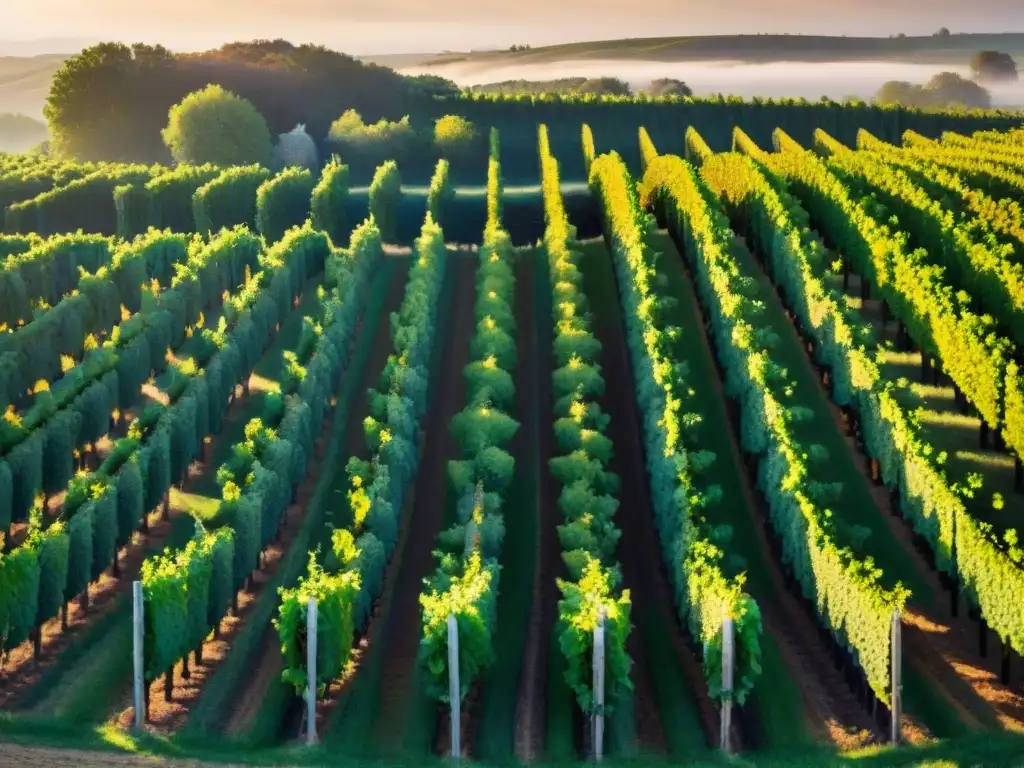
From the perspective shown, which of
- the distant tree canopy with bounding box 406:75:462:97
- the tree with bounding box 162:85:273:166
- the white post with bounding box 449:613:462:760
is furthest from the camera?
the distant tree canopy with bounding box 406:75:462:97

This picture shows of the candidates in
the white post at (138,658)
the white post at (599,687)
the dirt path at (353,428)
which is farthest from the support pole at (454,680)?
the white post at (138,658)

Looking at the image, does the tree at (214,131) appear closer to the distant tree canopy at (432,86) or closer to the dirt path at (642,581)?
the distant tree canopy at (432,86)

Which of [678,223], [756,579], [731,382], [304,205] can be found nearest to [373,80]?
[304,205]

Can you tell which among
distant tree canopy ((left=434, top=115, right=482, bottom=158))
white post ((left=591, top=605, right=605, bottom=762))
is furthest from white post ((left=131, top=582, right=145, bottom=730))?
distant tree canopy ((left=434, top=115, right=482, bottom=158))

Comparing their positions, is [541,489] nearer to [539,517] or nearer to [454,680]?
[539,517]

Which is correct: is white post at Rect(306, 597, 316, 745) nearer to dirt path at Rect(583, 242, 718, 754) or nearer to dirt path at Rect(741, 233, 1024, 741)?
dirt path at Rect(583, 242, 718, 754)

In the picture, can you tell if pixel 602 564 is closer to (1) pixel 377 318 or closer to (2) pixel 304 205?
(1) pixel 377 318
